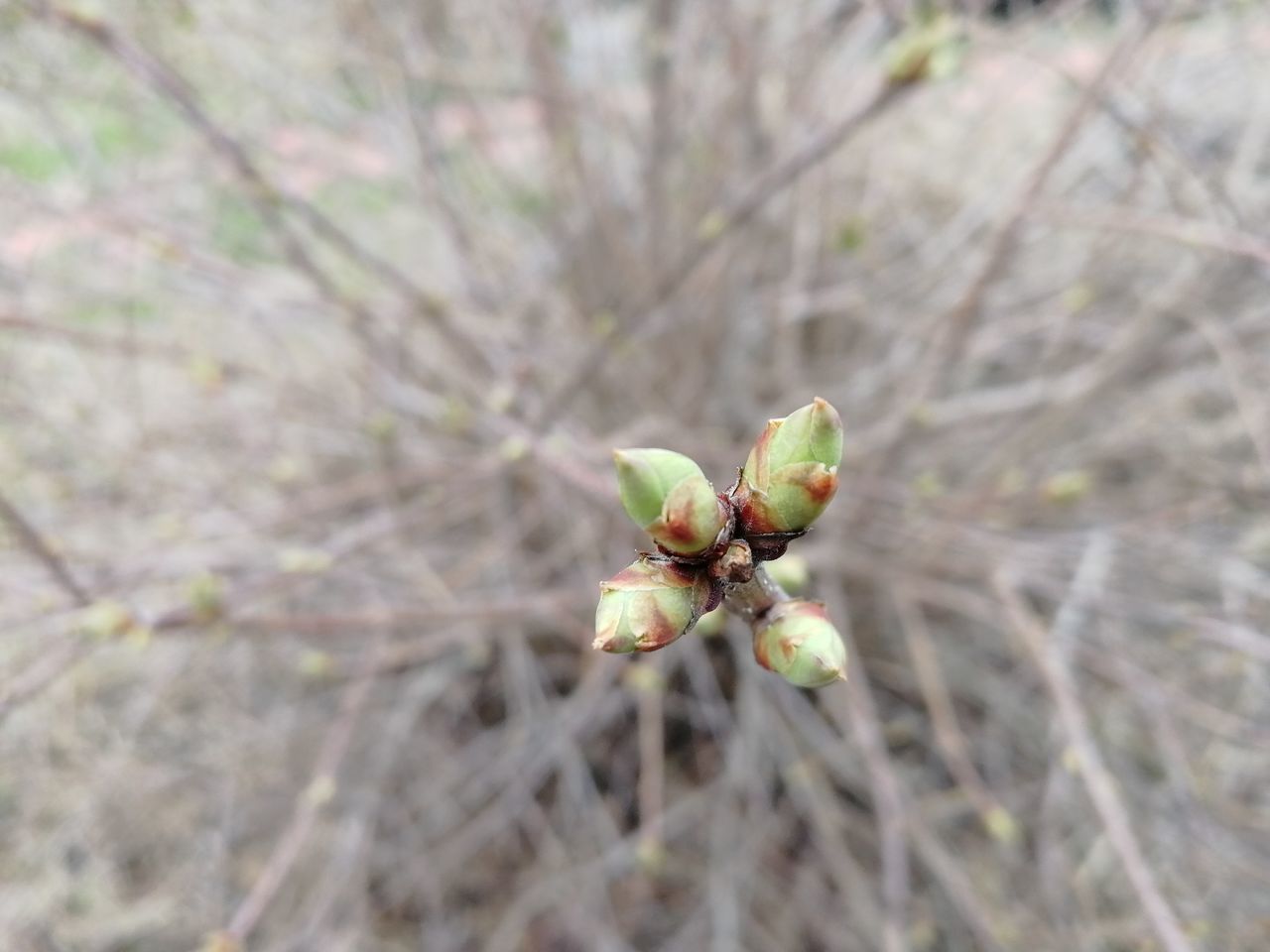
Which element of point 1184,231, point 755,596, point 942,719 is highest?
point 1184,231

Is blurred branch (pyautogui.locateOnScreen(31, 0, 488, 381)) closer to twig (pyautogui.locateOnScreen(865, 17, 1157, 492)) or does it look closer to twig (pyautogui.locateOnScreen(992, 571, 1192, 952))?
twig (pyautogui.locateOnScreen(865, 17, 1157, 492))

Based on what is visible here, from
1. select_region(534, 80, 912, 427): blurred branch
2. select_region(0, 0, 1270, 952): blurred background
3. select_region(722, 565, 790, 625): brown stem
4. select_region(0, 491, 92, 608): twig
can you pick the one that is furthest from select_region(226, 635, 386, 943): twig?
select_region(722, 565, 790, 625): brown stem

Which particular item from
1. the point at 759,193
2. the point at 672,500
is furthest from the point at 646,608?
the point at 759,193

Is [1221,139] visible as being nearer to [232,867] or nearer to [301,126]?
[301,126]

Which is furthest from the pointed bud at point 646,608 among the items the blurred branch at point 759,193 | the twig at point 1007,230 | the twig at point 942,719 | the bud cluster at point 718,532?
the twig at point 942,719

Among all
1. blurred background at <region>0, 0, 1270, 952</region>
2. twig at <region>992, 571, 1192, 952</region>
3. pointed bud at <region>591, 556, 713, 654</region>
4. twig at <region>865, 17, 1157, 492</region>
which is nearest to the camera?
pointed bud at <region>591, 556, 713, 654</region>

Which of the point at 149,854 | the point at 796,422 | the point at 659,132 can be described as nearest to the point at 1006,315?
the point at 659,132

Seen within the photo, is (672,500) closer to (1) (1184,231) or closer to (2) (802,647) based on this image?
(2) (802,647)
